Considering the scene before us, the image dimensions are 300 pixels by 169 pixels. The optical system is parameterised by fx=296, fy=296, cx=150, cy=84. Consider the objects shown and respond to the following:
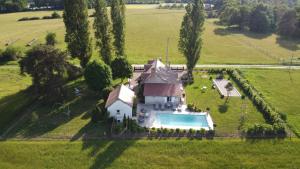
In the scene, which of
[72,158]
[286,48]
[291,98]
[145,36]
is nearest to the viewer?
[72,158]

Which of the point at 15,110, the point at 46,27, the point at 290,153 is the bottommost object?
the point at 290,153

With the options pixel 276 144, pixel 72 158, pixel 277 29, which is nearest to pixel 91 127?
Answer: pixel 72 158

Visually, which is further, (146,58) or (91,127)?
(146,58)

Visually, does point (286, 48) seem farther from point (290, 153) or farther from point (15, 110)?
point (15, 110)

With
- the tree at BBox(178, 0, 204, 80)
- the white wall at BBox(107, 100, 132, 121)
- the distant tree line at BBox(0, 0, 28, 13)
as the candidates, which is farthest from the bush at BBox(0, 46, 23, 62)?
the distant tree line at BBox(0, 0, 28, 13)

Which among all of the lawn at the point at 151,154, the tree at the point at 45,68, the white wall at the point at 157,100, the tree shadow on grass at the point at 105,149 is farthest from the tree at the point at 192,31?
the tree shadow on grass at the point at 105,149

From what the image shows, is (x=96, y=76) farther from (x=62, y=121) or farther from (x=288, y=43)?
(x=288, y=43)

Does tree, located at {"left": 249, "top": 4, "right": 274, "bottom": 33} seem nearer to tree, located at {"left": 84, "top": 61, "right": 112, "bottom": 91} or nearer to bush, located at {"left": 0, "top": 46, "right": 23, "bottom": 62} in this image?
tree, located at {"left": 84, "top": 61, "right": 112, "bottom": 91}

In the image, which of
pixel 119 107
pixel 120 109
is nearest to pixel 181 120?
pixel 120 109
